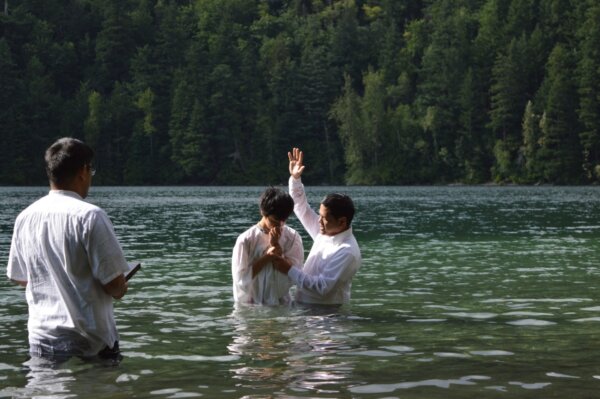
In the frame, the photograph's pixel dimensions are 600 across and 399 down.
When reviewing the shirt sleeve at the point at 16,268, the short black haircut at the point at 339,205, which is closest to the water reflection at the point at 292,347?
the short black haircut at the point at 339,205

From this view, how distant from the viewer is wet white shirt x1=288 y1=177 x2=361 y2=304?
497 inches

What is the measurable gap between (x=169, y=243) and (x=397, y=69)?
447ft

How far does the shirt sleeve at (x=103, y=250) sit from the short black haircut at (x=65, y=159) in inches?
17.5

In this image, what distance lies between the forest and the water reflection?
11986cm

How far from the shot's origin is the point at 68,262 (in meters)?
8.10

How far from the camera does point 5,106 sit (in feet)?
517

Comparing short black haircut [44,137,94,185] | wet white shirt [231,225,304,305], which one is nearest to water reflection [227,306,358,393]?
wet white shirt [231,225,304,305]

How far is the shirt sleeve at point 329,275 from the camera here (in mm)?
12578

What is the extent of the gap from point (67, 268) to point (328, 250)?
5087 millimetres

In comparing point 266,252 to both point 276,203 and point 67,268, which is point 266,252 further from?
point 67,268

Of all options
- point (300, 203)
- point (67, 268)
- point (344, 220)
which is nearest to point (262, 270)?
point (300, 203)

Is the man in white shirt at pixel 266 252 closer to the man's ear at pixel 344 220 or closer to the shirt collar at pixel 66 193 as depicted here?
the man's ear at pixel 344 220

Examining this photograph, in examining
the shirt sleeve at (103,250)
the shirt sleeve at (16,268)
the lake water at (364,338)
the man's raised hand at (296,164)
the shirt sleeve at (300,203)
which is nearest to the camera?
the shirt sleeve at (103,250)

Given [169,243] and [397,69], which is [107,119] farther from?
[169,243]
